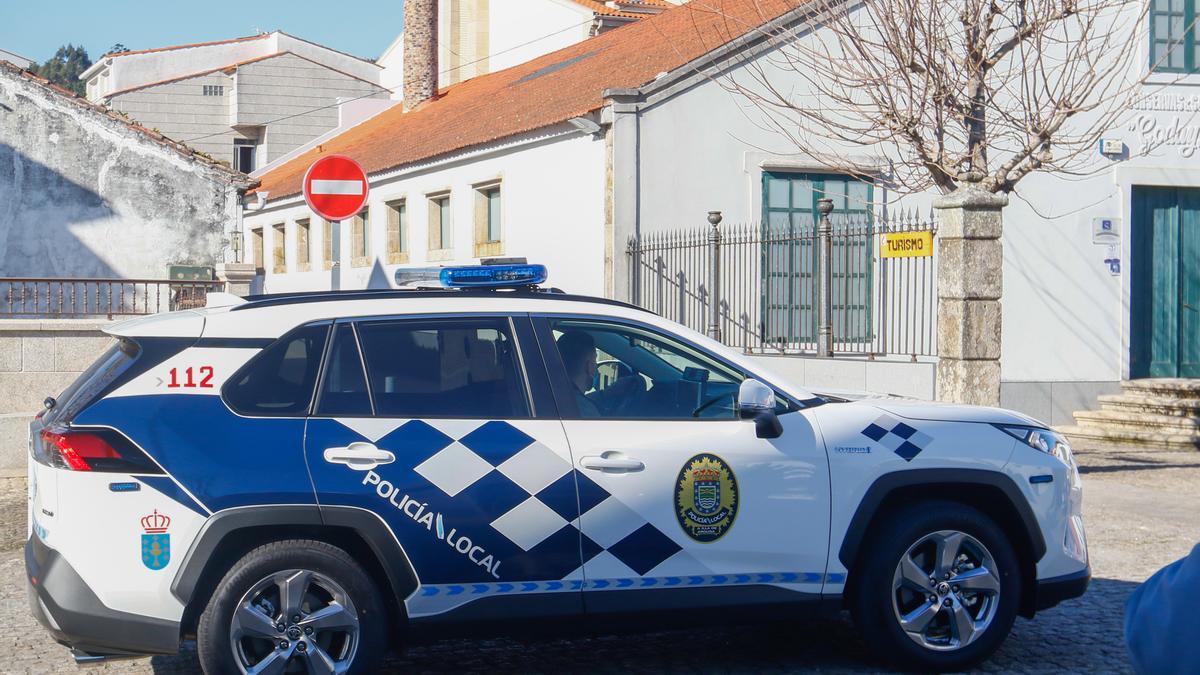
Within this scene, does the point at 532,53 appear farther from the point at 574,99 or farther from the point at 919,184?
the point at 919,184

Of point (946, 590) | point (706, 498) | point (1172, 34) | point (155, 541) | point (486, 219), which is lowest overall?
point (946, 590)

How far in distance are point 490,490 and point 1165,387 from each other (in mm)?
12539

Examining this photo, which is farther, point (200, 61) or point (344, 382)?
point (200, 61)

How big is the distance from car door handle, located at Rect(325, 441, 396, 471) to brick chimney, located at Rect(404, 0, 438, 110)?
2651cm

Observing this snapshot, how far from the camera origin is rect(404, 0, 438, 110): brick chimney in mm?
30719

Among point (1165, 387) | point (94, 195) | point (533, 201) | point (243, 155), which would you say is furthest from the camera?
point (243, 155)

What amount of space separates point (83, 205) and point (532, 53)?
37.7ft

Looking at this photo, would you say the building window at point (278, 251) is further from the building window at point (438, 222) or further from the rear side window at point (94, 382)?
the rear side window at point (94, 382)

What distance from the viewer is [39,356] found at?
1286cm

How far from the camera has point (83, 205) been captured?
74.8 ft

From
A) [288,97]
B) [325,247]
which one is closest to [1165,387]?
[325,247]

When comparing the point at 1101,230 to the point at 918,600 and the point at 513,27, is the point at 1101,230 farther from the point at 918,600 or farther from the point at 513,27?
the point at 513,27

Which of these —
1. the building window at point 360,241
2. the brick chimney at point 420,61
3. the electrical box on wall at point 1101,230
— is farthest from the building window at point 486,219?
the brick chimney at point 420,61

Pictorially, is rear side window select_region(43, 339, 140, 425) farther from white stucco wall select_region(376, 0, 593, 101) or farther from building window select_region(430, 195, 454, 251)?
white stucco wall select_region(376, 0, 593, 101)
